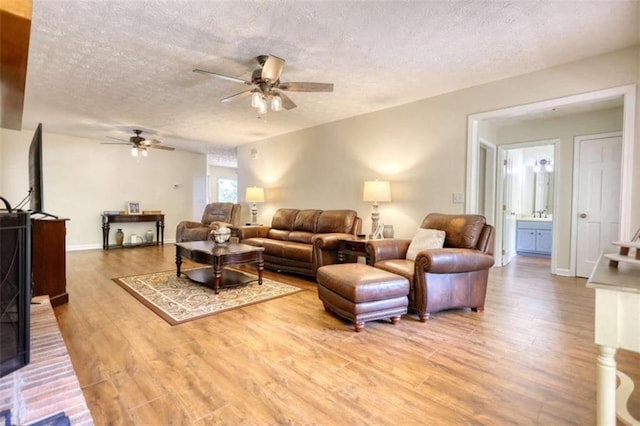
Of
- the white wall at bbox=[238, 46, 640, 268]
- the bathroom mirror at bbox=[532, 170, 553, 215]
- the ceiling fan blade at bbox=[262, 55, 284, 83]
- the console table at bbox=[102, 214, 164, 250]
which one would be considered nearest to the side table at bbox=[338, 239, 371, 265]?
the white wall at bbox=[238, 46, 640, 268]

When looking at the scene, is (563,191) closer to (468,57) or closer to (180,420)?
(468,57)

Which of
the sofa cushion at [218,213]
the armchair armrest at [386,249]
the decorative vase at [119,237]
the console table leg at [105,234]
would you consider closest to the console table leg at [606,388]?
the armchair armrest at [386,249]

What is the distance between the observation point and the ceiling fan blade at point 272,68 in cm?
247

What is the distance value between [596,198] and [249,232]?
5174mm

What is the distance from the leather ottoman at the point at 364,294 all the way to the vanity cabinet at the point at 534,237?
17.3 ft

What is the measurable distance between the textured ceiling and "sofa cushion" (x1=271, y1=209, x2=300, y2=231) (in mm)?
1940

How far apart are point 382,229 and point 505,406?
2.58 meters

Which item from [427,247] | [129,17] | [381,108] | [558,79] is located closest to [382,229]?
[427,247]

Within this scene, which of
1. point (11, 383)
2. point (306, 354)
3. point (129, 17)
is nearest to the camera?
point (11, 383)

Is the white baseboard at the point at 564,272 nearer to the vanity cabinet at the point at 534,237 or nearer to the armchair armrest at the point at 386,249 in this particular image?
the vanity cabinet at the point at 534,237

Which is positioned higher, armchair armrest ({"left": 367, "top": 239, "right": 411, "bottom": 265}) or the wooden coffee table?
armchair armrest ({"left": 367, "top": 239, "right": 411, "bottom": 265})

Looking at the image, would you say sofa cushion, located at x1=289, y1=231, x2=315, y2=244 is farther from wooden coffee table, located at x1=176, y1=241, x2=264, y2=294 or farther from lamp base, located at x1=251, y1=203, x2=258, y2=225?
lamp base, located at x1=251, y1=203, x2=258, y2=225

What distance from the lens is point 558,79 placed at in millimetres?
3010

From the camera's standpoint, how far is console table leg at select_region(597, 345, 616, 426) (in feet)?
3.22
